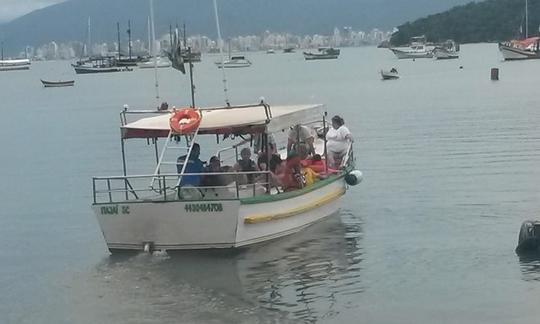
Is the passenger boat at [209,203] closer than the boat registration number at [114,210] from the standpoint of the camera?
Yes

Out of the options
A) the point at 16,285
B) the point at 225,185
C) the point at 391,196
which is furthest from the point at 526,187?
the point at 16,285

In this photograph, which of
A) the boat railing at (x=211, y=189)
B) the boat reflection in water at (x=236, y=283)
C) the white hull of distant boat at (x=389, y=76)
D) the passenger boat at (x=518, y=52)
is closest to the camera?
the boat reflection in water at (x=236, y=283)

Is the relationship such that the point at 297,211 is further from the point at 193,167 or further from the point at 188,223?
the point at 188,223

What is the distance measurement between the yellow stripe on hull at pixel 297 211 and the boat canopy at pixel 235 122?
64.8 inches

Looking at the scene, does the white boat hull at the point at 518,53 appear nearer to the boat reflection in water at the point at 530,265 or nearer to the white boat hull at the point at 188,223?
the white boat hull at the point at 188,223

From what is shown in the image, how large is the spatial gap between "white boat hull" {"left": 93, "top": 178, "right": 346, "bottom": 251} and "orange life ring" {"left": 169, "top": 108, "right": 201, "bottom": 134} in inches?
71.3

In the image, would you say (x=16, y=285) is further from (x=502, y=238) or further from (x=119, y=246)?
(x=502, y=238)

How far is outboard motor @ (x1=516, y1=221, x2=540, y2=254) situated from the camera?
720 inches

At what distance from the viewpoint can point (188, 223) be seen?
748 inches

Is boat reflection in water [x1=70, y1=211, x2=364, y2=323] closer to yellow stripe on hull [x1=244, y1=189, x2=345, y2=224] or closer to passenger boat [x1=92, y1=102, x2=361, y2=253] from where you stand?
passenger boat [x1=92, y1=102, x2=361, y2=253]

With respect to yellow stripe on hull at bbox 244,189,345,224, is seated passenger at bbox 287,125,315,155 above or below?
above

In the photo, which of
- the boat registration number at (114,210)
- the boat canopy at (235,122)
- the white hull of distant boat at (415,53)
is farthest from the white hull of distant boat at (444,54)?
the boat registration number at (114,210)

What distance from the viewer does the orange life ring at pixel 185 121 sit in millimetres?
20016

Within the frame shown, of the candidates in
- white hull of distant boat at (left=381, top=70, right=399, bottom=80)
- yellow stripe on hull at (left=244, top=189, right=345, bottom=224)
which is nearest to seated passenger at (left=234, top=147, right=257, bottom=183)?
yellow stripe on hull at (left=244, top=189, right=345, bottom=224)
